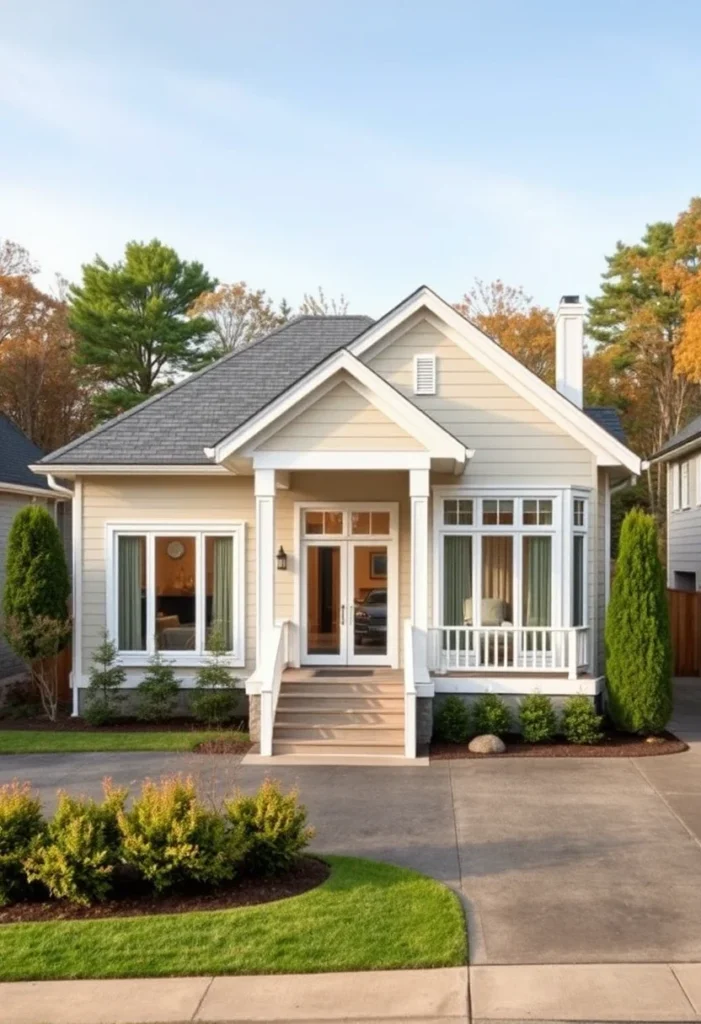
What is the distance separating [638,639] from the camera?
13547 millimetres

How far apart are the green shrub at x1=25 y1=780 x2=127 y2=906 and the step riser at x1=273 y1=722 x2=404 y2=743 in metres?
5.83

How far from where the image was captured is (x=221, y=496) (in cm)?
1541

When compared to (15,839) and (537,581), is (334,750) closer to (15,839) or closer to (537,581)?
(537,581)

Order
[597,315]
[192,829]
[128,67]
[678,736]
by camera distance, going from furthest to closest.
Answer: [597,315] → [678,736] → [128,67] → [192,829]

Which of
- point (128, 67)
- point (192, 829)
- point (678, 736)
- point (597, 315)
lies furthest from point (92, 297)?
point (192, 829)

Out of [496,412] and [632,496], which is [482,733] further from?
[632,496]

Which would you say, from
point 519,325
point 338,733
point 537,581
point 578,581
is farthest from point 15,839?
point 519,325

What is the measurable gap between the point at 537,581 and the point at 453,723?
242cm

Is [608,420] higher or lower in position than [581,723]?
higher

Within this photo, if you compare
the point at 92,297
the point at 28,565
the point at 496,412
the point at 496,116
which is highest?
the point at 92,297

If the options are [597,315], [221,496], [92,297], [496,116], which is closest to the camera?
[496,116]

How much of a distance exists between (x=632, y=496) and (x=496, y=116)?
28863 mm

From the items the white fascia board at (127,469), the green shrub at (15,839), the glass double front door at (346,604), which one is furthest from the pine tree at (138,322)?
the green shrub at (15,839)

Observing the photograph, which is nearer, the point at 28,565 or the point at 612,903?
the point at 612,903
